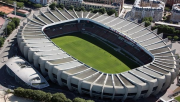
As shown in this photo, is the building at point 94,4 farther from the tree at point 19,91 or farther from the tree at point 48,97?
the tree at point 19,91

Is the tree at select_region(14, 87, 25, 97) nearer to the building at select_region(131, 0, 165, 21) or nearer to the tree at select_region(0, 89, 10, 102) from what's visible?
the tree at select_region(0, 89, 10, 102)

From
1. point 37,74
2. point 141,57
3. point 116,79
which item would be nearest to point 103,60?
point 141,57

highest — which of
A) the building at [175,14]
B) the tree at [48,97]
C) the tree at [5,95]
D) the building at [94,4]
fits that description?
the building at [94,4]

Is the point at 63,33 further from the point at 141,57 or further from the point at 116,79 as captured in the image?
the point at 116,79

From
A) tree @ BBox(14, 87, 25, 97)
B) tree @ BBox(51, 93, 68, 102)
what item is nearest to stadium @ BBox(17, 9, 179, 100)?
tree @ BBox(51, 93, 68, 102)

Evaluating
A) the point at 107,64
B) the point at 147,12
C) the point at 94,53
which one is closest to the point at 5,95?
the point at 107,64

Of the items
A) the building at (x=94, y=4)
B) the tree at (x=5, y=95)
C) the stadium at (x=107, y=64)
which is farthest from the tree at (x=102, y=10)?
the tree at (x=5, y=95)

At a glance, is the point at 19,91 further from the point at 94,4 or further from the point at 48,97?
the point at 94,4
